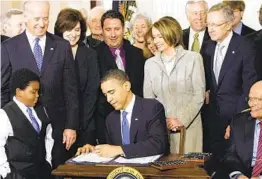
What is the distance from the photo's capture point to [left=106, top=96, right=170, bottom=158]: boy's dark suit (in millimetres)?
3055

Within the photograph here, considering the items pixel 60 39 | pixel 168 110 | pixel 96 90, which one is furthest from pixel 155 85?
pixel 60 39

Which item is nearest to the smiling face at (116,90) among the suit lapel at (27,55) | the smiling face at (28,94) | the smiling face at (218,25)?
the smiling face at (28,94)

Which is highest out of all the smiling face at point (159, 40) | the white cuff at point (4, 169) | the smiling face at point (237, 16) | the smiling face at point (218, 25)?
the smiling face at point (237, 16)

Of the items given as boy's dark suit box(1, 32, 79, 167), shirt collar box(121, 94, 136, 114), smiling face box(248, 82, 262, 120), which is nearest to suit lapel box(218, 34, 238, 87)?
smiling face box(248, 82, 262, 120)

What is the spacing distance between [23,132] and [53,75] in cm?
51

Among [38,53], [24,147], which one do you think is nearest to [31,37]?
[38,53]

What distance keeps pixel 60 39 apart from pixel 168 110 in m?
0.87

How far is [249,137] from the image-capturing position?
3176mm

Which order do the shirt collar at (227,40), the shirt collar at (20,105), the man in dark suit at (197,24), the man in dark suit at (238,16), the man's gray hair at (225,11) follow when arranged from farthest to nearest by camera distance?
1. the man in dark suit at (238,16)
2. the man in dark suit at (197,24)
3. the shirt collar at (227,40)
4. the man's gray hair at (225,11)
5. the shirt collar at (20,105)

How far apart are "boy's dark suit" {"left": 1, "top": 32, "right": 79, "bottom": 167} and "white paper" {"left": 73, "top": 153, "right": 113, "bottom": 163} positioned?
29.6 inches

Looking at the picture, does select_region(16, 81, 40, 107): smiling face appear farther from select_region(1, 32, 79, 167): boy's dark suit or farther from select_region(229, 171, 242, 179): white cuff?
select_region(229, 171, 242, 179): white cuff

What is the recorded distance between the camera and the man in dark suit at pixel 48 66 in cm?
358

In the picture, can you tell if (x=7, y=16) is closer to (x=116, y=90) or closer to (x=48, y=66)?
(x=48, y=66)

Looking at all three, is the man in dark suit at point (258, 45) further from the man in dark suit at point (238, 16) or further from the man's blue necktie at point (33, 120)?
the man's blue necktie at point (33, 120)
